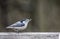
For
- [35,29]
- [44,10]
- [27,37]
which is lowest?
[27,37]

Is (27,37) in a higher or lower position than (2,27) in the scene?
lower

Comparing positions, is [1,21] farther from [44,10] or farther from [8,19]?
[44,10]

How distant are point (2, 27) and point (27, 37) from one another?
64.1 inches

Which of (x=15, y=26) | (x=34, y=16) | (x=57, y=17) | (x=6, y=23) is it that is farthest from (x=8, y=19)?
(x=15, y=26)

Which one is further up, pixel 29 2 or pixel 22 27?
pixel 29 2

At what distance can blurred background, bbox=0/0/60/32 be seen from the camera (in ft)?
13.7

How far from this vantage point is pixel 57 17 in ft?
13.8

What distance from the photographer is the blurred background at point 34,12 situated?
4.18m

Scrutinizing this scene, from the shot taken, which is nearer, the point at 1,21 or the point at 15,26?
the point at 15,26

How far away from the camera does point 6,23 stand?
4.19 m

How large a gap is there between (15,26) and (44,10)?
158cm

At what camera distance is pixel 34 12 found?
4207 millimetres

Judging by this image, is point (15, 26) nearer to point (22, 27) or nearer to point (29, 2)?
point (22, 27)

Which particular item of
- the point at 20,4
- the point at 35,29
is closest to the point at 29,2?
the point at 20,4
